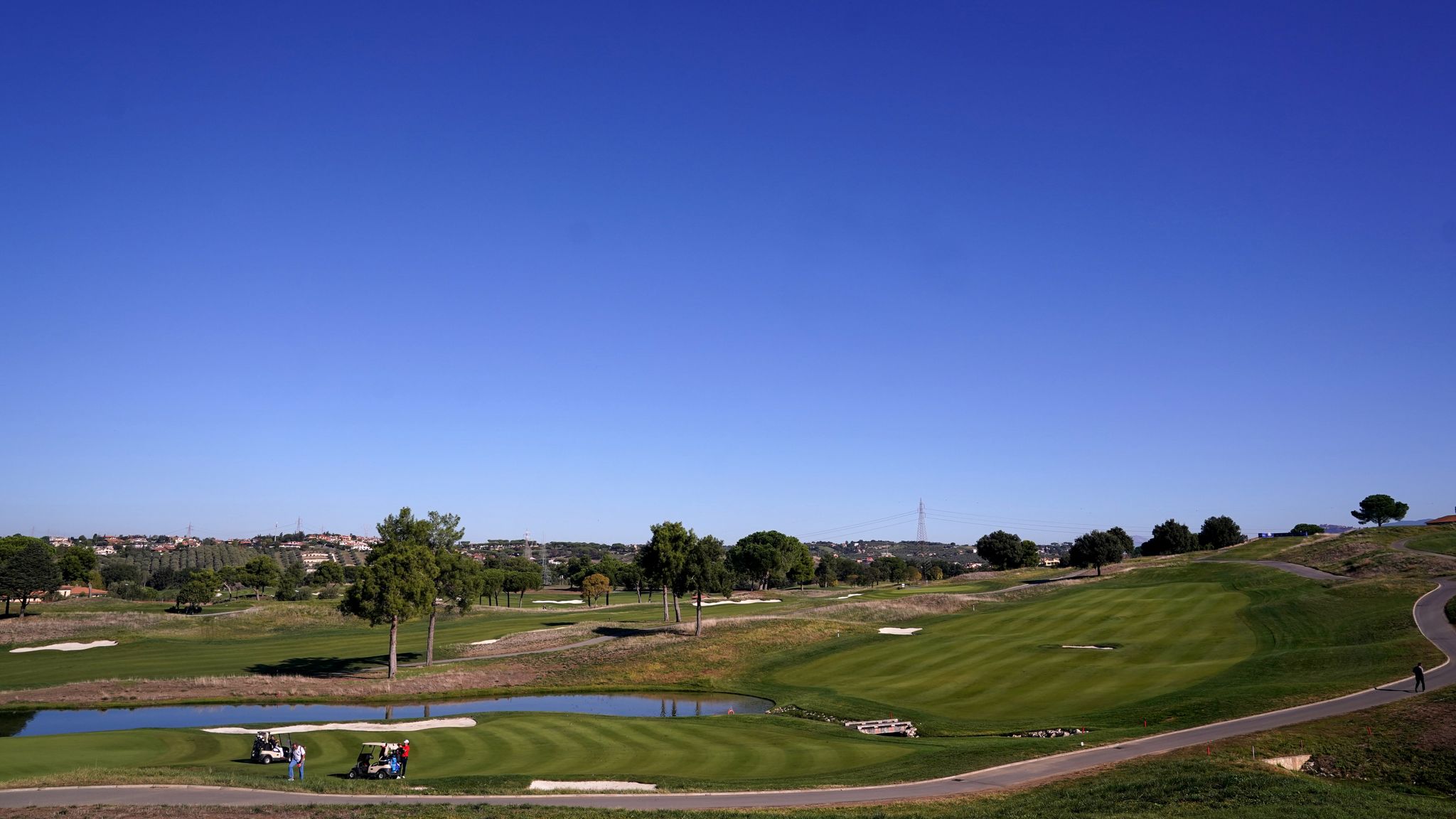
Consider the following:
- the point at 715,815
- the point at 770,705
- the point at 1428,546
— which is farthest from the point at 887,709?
the point at 1428,546

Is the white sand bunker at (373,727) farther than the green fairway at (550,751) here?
Yes

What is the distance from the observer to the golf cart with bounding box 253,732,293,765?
107 feet

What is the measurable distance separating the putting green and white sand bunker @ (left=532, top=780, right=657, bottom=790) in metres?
17.6

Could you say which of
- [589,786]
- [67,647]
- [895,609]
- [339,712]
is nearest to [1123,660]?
[895,609]

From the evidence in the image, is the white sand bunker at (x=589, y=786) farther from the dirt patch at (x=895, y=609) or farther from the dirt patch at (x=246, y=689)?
the dirt patch at (x=895, y=609)

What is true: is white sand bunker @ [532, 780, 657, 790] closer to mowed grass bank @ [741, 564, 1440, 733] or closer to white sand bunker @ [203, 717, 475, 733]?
white sand bunker @ [203, 717, 475, 733]

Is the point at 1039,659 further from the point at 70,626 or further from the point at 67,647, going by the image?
the point at 70,626

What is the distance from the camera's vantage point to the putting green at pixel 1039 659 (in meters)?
42.1

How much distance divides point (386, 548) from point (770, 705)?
1081 inches

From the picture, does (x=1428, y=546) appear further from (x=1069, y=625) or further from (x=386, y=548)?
(x=386, y=548)

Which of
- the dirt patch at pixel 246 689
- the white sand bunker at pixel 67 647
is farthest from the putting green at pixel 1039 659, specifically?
the white sand bunker at pixel 67 647

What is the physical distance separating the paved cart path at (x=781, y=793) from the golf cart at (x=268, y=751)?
7852 millimetres

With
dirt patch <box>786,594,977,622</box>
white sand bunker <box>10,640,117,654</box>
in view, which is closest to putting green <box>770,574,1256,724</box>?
dirt patch <box>786,594,977,622</box>

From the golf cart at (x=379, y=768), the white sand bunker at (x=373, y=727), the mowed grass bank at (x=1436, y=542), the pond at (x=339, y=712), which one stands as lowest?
the pond at (x=339, y=712)
